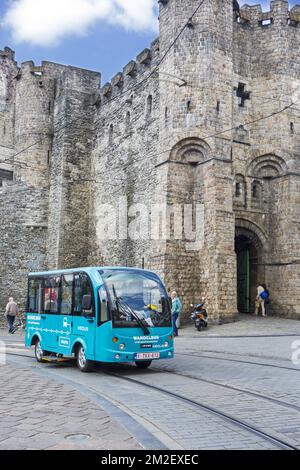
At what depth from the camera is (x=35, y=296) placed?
1176cm

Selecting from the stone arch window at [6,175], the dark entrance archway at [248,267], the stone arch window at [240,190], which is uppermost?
the stone arch window at [6,175]

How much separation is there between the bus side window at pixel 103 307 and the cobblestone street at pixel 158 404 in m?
0.91

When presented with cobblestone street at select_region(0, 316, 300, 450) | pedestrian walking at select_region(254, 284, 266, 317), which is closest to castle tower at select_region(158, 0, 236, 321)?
pedestrian walking at select_region(254, 284, 266, 317)

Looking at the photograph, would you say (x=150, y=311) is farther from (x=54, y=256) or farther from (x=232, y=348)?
(x=54, y=256)

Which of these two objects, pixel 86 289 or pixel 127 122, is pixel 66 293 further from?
pixel 127 122

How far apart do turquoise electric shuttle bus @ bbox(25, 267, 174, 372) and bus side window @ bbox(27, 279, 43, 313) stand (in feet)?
3.28

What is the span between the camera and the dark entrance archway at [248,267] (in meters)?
22.4

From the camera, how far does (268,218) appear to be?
73.6ft

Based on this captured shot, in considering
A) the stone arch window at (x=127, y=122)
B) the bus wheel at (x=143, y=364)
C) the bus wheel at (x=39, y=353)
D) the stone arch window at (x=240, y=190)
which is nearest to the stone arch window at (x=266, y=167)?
the stone arch window at (x=240, y=190)

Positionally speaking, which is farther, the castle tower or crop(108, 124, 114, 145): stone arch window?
crop(108, 124, 114, 145): stone arch window

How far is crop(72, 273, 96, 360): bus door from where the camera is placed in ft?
30.2

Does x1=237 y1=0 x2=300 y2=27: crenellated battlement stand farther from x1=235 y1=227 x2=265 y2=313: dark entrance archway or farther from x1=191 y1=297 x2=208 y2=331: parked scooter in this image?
x1=191 y1=297 x2=208 y2=331: parked scooter

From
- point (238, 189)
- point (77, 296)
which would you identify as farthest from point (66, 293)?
point (238, 189)

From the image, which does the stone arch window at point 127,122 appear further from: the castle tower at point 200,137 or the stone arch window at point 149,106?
the castle tower at point 200,137
